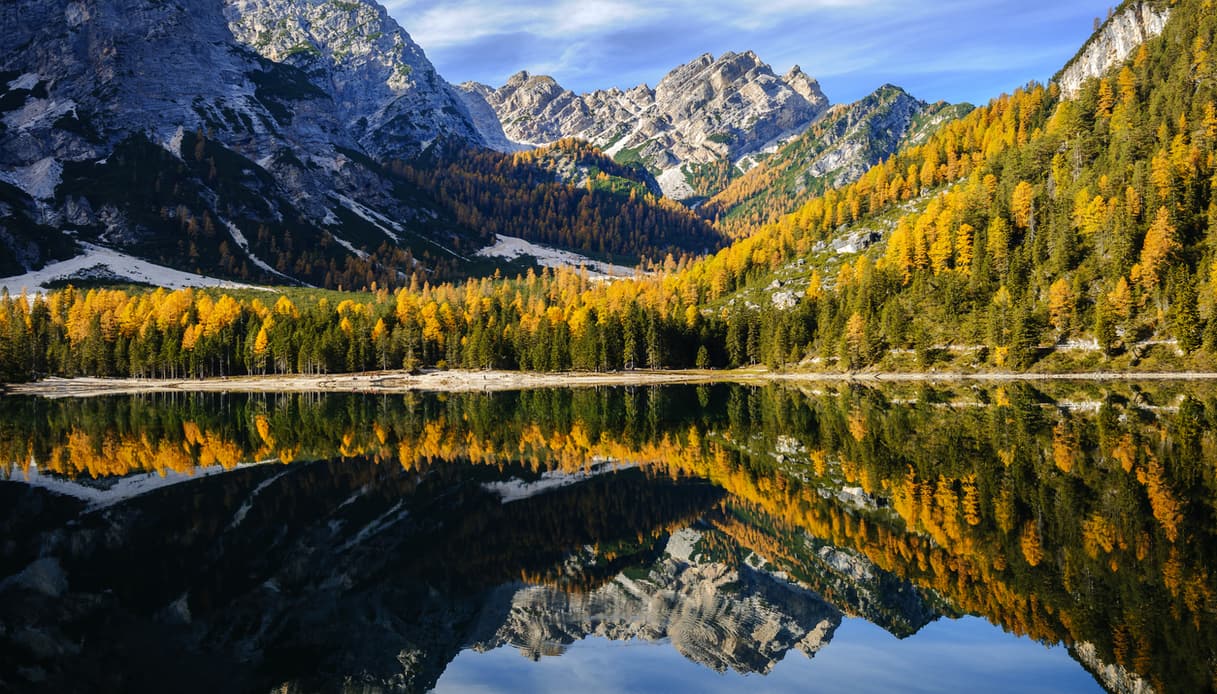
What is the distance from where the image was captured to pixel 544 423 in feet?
211

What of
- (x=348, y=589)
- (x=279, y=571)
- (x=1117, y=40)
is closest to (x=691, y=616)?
(x=348, y=589)

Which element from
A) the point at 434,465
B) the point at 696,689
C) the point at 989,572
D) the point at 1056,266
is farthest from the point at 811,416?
the point at 1056,266

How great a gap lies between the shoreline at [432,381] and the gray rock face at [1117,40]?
12187cm

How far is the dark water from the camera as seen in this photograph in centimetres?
1611

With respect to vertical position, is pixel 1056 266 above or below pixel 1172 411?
above

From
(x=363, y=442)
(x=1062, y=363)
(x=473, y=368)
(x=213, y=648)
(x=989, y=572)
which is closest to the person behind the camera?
(x=213, y=648)

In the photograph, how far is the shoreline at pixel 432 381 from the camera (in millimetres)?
119438

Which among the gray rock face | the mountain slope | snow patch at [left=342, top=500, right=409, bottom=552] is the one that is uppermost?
the gray rock face

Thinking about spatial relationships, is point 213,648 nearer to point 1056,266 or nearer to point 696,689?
point 696,689

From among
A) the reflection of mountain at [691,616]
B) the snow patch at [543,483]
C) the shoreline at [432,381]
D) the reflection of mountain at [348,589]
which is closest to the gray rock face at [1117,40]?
the shoreline at [432,381]

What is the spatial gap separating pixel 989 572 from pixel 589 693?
40.1ft

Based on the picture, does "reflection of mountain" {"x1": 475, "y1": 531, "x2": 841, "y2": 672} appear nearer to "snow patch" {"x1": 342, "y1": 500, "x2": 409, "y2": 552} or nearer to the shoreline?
"snow patch" {"x1": 342, "y1": 500, "x2": 409, "y2": 552}

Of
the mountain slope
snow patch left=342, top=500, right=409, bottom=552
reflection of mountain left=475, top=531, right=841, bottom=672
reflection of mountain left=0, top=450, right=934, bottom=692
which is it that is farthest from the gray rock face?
snow patch left=342, top=500, right=409, bottom=552

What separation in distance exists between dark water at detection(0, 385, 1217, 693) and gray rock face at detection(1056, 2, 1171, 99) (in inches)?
7242
